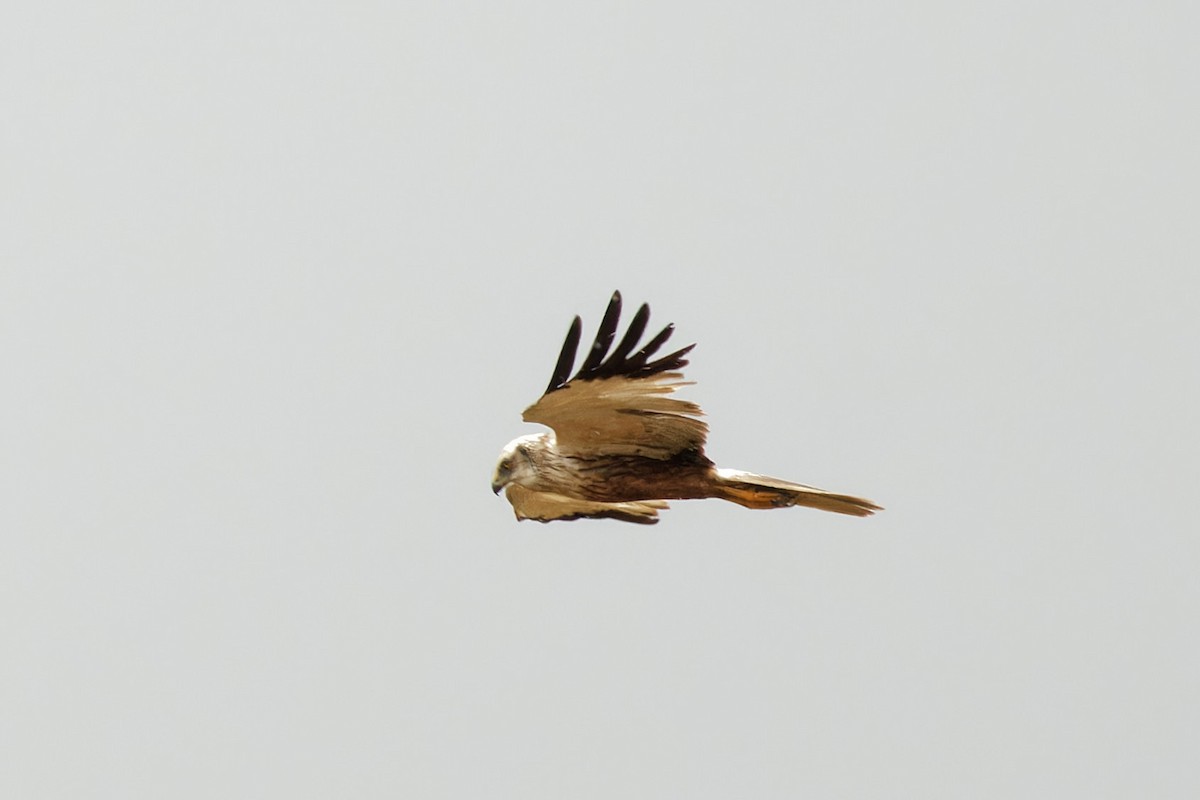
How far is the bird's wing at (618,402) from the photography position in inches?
330

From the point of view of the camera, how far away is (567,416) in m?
8.77

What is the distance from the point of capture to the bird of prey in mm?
8453

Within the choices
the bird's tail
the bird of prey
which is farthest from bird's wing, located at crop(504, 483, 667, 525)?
the bird's tail

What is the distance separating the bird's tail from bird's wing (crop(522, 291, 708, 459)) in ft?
0.81

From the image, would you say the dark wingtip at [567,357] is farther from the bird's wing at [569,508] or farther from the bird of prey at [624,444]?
the bird's wing at [569,508]

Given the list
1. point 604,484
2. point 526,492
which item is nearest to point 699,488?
point 604,484

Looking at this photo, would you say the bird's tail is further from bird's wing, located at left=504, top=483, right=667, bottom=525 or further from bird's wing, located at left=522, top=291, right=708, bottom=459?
bird's wing, located at left=504, top=483, right=667, bottom=525

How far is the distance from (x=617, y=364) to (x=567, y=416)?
46cm

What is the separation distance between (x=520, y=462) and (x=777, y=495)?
4.14ft

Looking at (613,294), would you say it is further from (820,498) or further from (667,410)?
(820,498)

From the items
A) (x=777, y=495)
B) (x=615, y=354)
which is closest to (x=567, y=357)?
(x=615, y=354)

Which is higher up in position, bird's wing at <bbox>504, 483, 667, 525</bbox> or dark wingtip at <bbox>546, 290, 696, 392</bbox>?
dark wingtip at <bbox>546, 290, 696, 392</bbox>

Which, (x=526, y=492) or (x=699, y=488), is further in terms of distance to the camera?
(x=526, y=492)

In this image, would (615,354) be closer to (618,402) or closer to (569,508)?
(618,402)
